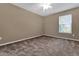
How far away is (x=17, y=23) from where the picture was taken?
189 centimetres

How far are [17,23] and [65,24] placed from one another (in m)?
0.90

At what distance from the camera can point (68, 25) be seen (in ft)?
A: 6.12

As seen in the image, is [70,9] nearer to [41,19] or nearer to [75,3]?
[75,3]

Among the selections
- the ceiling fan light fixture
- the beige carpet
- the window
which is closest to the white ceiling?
the ceiling fan light fixture

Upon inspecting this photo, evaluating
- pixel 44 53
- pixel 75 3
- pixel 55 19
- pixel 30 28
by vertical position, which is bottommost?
pixel 44 53

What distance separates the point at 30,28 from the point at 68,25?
0.72 m

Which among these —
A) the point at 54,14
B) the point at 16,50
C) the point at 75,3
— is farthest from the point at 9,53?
the point at 75,3

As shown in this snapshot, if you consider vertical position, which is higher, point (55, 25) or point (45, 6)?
point (45, 6)

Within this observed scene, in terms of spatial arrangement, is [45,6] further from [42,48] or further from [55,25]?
[42,48]

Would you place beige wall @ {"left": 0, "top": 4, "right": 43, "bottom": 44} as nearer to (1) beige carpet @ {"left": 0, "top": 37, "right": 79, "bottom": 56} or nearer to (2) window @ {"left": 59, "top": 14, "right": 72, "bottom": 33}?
(1) beige carpet @ {"left": 0, "top": 37, "right": 79, "bottom": 56}

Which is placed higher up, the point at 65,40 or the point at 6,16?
the point at 6,16

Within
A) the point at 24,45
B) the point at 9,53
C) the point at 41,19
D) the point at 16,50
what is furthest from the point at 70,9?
the point at 9,53

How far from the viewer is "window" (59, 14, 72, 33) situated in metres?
1.85

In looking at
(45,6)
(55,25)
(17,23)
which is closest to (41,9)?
(45,6)
